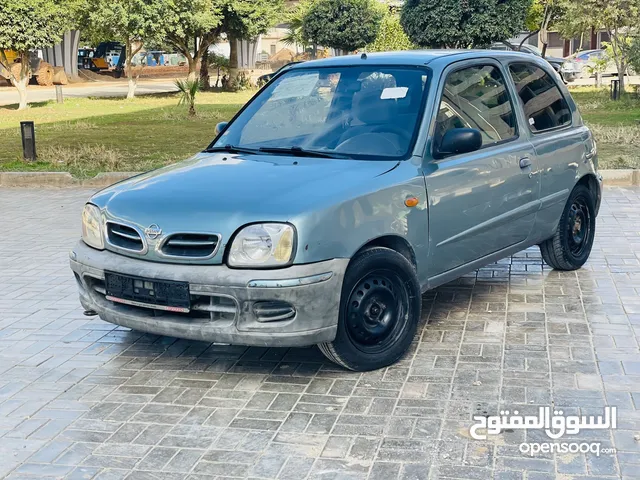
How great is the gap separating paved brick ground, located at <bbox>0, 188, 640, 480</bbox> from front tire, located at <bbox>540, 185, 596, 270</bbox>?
0.29 m

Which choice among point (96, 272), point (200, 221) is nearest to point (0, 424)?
point (96, 272)

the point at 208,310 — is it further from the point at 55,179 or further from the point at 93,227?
the point at 55,179

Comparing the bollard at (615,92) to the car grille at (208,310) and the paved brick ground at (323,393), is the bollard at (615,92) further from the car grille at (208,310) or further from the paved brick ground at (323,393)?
the car grille at (208,310)

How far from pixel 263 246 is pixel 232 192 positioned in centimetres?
46

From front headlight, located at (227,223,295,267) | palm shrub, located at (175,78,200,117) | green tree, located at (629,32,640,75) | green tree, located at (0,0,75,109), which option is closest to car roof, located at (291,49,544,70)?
front headlight, located at (227,223,295,267)

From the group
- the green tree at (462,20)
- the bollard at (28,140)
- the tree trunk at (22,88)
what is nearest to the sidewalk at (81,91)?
the tree trunk at (22,88)

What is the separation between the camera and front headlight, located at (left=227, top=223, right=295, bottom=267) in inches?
190

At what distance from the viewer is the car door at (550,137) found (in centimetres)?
678

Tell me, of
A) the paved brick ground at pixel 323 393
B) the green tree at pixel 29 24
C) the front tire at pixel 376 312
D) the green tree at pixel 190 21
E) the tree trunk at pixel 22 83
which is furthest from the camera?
the green tree at pixel 190 21

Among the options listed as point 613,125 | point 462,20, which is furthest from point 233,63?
point 613,125

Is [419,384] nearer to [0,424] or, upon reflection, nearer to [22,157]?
[0,424]

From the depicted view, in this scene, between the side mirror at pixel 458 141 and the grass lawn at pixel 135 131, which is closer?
the side mirror at pixel 458 141

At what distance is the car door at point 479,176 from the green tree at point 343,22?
3062 centimetres

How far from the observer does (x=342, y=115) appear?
235 inches
